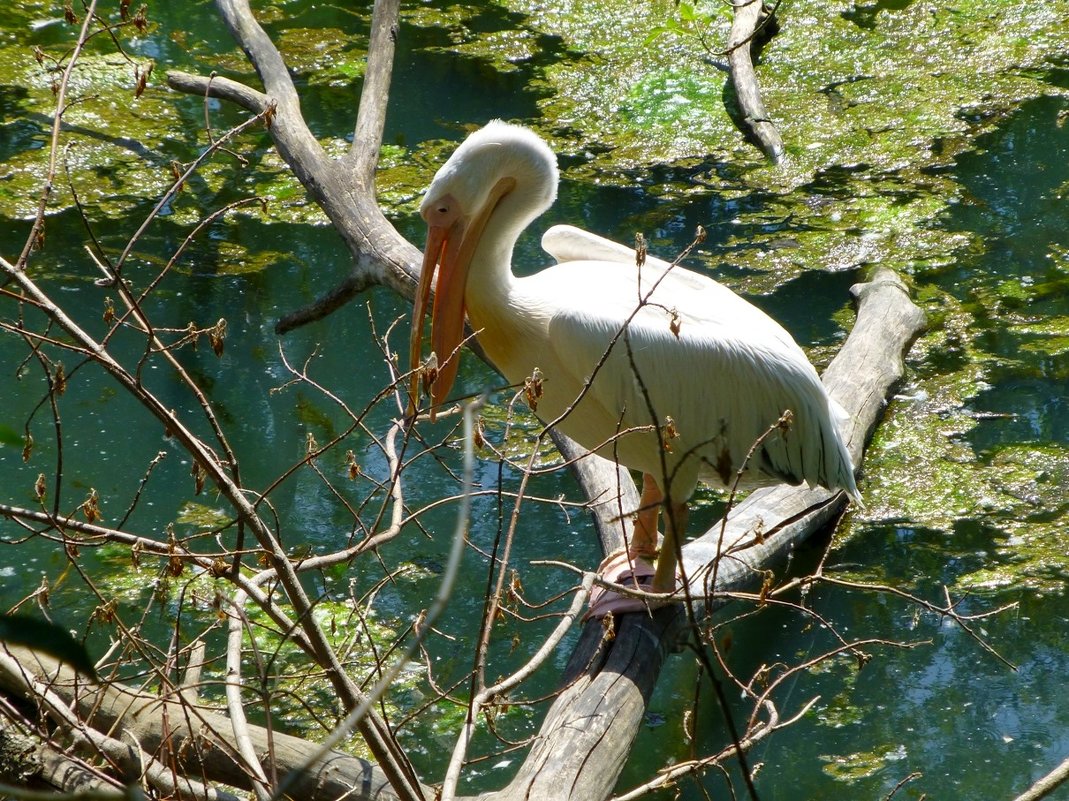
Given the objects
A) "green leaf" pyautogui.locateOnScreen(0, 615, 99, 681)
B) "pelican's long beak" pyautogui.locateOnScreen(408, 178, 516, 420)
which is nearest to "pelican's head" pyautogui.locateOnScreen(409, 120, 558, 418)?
"pelican's long beak" pyautogui.locateOnScreen(408, 178, 516, 420)

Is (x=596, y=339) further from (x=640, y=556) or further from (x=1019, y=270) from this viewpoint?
(x=1019, y=270)

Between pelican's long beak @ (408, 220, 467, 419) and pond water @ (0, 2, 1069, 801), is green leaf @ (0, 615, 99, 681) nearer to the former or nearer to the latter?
pond water @ (0, 2, 1069, 801)

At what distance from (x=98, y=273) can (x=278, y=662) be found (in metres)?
2.92

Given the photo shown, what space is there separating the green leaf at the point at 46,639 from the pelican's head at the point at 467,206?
2.26 metres

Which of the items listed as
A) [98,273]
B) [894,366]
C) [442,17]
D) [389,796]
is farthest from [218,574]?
[442,17]

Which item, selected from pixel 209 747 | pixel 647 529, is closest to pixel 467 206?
pixel 647 529

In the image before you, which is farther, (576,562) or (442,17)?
(442,17)

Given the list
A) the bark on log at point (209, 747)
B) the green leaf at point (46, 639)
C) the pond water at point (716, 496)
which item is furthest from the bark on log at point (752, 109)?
the green leaf at point (46, 639)

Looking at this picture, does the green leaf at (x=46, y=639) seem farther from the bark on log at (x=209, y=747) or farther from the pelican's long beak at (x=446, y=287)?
the pelican's long beak at (x=446, y=287)

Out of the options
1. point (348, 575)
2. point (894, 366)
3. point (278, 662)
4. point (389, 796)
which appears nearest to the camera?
point (389, 796)

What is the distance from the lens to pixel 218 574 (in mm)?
1815

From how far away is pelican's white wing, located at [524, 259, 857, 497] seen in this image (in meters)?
2.99

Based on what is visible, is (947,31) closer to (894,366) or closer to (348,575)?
(894,366)

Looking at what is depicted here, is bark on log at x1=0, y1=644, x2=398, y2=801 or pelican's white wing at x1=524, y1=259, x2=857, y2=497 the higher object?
pelican's white wing at x1=524, y1=259, x2=857, y2=497
